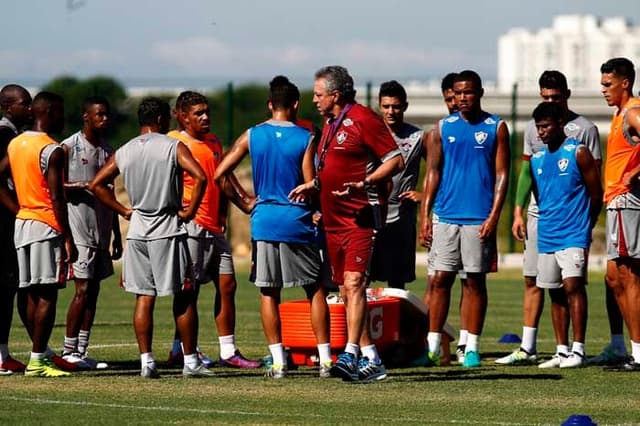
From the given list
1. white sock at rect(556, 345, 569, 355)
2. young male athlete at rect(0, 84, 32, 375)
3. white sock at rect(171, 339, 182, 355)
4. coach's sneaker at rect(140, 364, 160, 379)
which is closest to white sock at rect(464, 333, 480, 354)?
white sock at rect(556, 345, 569, 355)

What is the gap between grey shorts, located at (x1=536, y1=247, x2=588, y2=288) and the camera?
14.2 m

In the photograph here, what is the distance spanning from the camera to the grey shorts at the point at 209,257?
1408cm

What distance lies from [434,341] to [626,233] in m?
1.92

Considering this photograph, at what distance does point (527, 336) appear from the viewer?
587 inches

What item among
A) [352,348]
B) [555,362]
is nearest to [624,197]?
[555,362]

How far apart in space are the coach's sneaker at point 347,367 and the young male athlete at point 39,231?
229 cm

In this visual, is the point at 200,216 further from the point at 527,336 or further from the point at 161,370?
the point at 527,336

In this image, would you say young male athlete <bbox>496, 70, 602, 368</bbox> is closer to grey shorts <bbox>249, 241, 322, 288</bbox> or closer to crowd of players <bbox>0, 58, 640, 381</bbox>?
crowd of players <bbox>0, 58, 640, 381</bbox>

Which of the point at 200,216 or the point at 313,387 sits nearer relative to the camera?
the point at 313,387

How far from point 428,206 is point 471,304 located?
94cm

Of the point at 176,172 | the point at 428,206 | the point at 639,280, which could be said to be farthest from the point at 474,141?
the point at 176,172

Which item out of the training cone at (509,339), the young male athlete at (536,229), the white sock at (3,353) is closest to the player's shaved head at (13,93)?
the white sock at (3,353)

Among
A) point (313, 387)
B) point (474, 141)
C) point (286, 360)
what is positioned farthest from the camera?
point (474, 141)

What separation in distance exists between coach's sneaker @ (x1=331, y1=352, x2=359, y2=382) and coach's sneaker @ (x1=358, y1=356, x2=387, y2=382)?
102 mm
